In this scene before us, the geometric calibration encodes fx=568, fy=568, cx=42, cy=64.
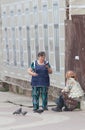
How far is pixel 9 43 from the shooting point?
875 inches

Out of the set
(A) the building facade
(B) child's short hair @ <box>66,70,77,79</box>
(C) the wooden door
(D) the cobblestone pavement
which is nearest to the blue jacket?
(B) child's short hair @ <box>66,70,77,79</box>

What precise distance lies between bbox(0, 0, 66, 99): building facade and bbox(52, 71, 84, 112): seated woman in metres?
2.30

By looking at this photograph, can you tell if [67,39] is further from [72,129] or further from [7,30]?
[7,30]

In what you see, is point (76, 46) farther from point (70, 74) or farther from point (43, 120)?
point (43, 120)

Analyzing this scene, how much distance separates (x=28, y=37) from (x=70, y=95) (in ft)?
19.9

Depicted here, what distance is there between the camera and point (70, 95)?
45.9 ft

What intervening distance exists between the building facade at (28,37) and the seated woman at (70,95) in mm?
2296

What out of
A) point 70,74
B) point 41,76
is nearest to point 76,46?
point 70,74

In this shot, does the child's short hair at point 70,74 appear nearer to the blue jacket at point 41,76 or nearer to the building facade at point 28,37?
the blue jacket at point 41,76

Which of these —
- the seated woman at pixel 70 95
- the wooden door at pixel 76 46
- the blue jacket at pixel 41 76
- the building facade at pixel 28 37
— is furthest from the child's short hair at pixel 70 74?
the building facade at pixel 28 37

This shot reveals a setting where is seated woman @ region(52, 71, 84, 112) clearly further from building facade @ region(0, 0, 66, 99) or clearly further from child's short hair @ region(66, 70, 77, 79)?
building facade @ region(0, 0, 66, 99)

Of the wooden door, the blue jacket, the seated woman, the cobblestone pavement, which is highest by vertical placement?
the wooden door

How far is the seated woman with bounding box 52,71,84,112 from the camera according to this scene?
45.8ft

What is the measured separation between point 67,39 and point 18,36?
5900mm
